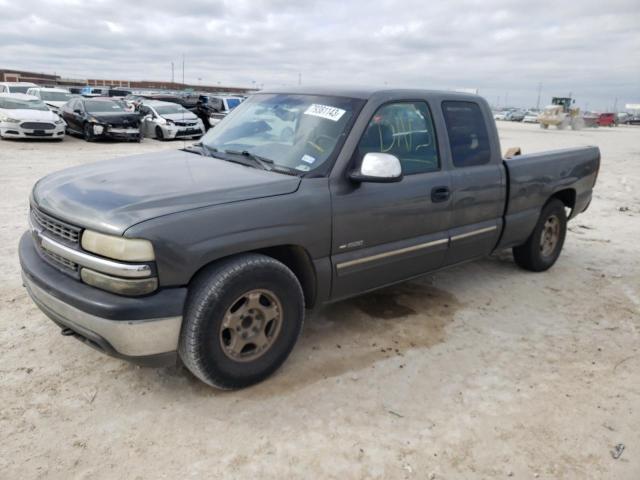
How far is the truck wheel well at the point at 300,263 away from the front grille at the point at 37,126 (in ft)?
52.2

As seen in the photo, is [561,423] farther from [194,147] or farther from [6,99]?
[6,99]

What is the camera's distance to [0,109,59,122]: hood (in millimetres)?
16125

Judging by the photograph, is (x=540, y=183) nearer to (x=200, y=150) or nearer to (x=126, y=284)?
(x=200, y=150)

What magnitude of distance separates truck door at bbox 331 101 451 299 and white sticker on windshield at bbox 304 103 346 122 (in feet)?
0.75

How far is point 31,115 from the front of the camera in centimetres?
1642

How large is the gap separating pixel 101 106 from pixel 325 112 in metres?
16.8

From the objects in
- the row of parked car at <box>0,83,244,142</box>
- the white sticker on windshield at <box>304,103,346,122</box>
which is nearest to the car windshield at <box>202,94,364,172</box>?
the white sticker on windshield at <box>304,103,346,122</box>

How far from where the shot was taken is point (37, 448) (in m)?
2.61

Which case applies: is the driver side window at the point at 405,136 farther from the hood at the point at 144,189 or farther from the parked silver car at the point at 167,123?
the parked silver car at the point at 167,123

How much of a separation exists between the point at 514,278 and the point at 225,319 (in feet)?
11.7

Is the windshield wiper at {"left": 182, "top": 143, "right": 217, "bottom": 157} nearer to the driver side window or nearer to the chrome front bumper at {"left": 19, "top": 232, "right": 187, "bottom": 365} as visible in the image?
the driver side window

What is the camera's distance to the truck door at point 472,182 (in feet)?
13.7

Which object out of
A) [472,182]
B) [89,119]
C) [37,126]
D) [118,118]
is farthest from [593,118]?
[472,182]

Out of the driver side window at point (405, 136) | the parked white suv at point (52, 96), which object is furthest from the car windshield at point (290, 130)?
the parked white suv at point (52, 96)
